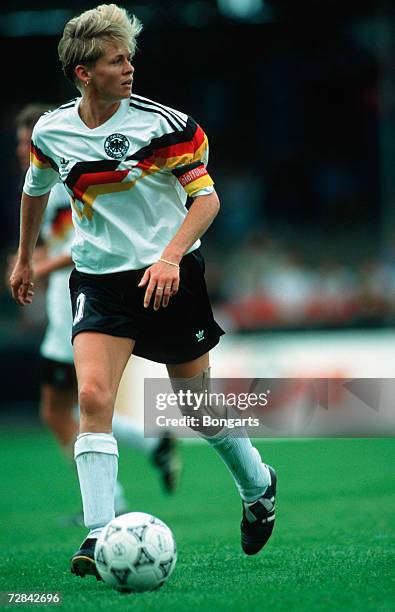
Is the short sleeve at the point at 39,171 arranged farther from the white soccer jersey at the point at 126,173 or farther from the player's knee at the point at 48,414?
the player's knee at the point at 48,414

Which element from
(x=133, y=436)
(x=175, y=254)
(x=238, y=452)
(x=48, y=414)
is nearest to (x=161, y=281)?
(x=175, y=254)

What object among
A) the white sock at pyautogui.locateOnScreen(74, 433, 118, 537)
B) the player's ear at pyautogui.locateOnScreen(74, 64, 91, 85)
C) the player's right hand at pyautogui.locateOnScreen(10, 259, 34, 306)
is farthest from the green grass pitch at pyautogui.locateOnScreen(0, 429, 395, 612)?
the player's ear at pyautogui.locateOnScreen(74, 64, 91, 85)

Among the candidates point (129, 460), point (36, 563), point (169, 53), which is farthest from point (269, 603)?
point (169, 53)

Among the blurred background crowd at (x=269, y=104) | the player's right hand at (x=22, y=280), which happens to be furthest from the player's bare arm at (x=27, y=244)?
the blurred background crowd at (x=269, y=104)

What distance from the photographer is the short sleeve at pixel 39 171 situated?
4.99m

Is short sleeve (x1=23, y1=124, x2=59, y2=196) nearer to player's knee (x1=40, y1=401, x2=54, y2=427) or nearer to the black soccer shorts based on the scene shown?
the black soccer shorts

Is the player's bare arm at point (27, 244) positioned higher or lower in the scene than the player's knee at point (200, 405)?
higher

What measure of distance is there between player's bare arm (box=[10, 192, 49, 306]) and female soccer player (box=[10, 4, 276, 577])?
0.20ft

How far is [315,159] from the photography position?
20.2 metres

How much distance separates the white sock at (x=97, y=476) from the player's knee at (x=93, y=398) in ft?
0.31

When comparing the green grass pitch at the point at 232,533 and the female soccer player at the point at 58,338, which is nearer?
the green grass pitch at the point at 232,533

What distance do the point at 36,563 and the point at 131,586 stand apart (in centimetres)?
114

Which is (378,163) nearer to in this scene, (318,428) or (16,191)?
(16,191)

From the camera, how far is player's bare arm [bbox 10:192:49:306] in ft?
17.0
